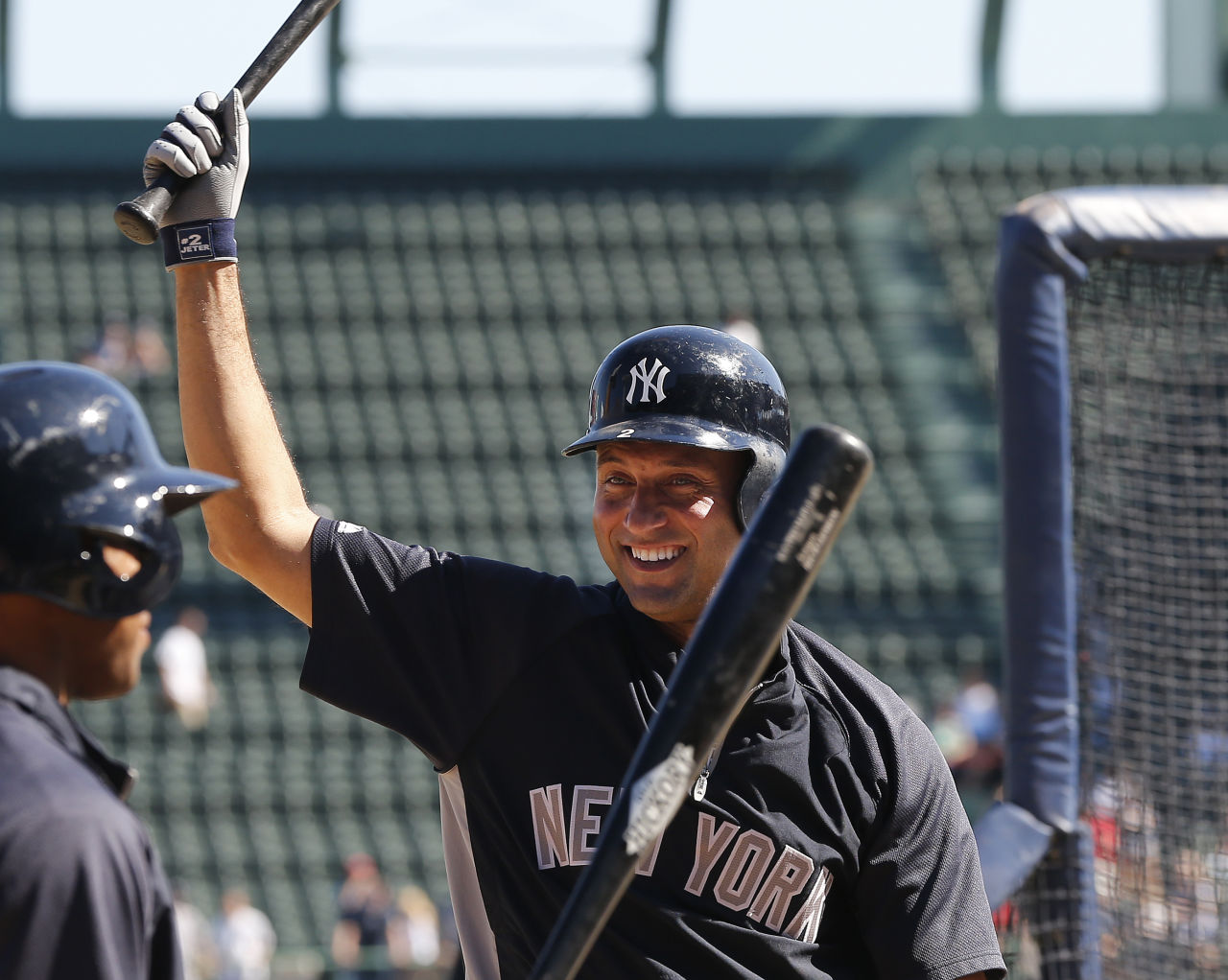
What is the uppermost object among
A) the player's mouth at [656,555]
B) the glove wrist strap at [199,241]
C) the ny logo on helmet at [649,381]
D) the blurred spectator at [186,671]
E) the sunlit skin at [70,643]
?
the glove wrist strap at [199,241]

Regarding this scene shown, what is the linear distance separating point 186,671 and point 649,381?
8769 millimetres

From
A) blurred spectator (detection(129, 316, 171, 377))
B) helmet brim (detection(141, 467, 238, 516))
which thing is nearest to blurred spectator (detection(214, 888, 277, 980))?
blurred spectator (detection(129, 316, 171, 377))

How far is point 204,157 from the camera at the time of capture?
254 centimetres

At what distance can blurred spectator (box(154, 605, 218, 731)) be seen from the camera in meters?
10.8

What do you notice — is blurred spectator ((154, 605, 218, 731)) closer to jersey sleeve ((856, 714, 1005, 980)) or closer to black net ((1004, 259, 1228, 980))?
black net ((1004, 259, 1228, 980))

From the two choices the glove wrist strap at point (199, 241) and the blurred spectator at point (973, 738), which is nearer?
the glove wrist strap at point (199, 241)

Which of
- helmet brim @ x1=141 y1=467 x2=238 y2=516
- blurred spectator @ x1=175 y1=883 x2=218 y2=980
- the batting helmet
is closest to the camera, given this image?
the batting helmet

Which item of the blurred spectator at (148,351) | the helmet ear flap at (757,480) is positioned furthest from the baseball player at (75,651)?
the blurred spectator at (148,351)

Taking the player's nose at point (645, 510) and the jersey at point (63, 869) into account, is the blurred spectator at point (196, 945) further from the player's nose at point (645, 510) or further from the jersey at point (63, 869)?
the jersey at point (63, 869)

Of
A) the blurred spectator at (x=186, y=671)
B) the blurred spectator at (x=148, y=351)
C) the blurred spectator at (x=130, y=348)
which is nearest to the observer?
the blurred spectator at (x=186, y=671)

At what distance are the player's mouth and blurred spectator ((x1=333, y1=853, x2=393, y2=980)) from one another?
6.93 m

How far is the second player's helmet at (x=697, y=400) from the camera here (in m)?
2.53

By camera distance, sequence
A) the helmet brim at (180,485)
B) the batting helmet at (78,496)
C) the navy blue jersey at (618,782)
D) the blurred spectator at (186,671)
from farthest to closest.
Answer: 1. the blurred spectator at (186,671)
2. the navy blue jersey at (618,782)
3. the helmet brim at (180,485)
4. the batting helmet at (78,496)

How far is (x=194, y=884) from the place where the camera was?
1053 cm
